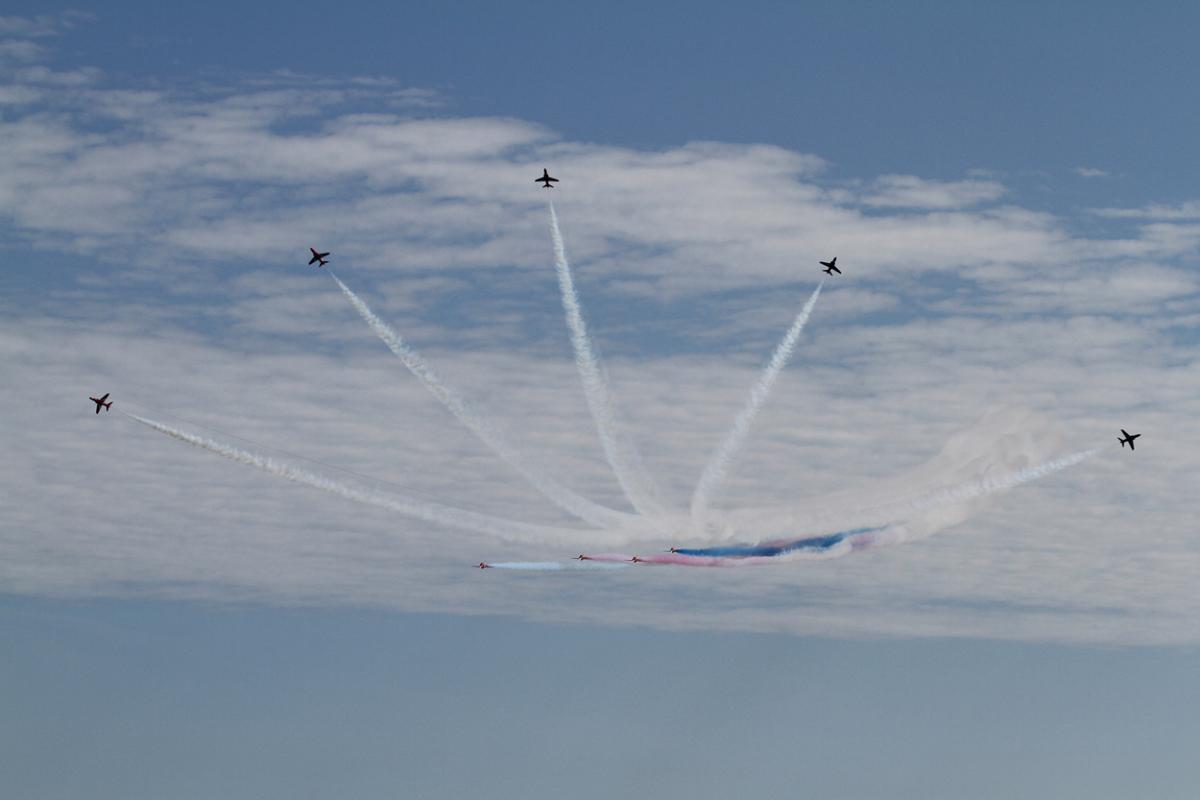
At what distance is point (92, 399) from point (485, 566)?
5402cm

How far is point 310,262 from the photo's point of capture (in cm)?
13675

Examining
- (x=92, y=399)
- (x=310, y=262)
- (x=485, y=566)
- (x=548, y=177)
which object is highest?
(x=548, y=177)

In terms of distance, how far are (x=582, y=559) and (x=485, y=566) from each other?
1106 cm

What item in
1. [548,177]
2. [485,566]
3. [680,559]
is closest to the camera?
[485,566]

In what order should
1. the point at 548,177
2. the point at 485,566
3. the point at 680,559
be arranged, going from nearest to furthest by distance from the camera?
the point at 485,566, the point at 680,559, the point at 548,177

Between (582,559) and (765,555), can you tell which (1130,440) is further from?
(582,559)

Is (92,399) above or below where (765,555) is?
above

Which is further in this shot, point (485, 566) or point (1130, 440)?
point (1130, 440)

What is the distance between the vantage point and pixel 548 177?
A: 5458 inches

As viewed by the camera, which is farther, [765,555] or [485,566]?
[765,555]

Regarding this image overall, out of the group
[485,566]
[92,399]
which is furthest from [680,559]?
[92,399]

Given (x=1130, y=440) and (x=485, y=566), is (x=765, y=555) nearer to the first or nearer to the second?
(x=485, y=566)

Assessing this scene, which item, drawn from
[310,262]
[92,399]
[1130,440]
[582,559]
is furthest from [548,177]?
[1130,440]

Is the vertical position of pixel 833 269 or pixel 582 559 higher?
pixel 833 269
